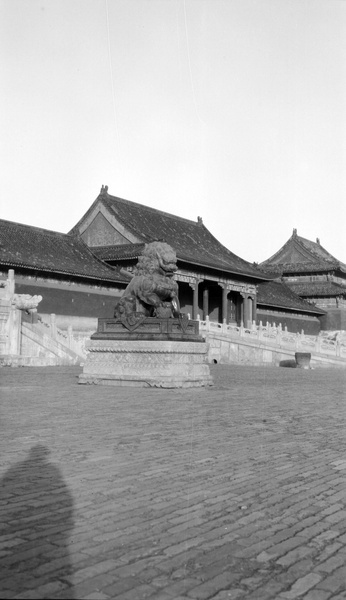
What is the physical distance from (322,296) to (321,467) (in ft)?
148

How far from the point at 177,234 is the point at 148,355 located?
28535 millimetres

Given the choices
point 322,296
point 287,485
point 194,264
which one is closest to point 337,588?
point 287,485

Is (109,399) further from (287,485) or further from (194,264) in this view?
(194,264)

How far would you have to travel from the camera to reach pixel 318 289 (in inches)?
1943

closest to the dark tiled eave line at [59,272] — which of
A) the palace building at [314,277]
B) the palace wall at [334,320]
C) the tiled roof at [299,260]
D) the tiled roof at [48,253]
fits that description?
the tiled roof at [48,253]

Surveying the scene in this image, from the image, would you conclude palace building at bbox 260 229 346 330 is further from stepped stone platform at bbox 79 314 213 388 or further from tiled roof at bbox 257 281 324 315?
stepped stone platform at bbox 79 314 213 388

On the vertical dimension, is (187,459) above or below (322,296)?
below

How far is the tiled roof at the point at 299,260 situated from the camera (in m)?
→ 51.0

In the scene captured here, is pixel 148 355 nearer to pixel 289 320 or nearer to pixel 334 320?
pixel 289 320

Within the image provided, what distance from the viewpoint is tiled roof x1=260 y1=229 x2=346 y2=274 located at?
51.0 metres

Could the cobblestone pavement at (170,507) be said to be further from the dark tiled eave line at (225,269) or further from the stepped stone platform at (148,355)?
the dark tiled eave line at (225,269)

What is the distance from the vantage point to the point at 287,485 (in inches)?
182

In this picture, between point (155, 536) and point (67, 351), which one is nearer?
point (155, 536)

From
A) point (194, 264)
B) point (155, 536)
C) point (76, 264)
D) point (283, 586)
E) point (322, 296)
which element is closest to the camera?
point (283, 586)
